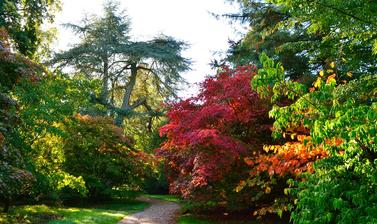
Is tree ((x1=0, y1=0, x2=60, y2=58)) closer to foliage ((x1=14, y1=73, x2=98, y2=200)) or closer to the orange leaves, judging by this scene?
foliage ((x1=14, y1=73, x2=98, y2=200))

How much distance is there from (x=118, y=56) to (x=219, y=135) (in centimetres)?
2127

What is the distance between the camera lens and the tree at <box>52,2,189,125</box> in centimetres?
2783

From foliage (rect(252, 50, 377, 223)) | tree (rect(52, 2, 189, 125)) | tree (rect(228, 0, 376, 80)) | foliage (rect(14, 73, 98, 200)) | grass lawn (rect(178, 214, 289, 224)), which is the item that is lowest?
grass lawn (rect(178, 214, 289, 224))

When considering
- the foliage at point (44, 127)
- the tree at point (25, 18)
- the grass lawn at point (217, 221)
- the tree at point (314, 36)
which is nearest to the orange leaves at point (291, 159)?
the tree at point (314, 36)

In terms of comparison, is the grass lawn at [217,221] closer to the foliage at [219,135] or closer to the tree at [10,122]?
the foliage at [219,135]

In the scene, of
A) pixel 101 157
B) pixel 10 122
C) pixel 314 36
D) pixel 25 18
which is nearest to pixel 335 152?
pixel 10 122

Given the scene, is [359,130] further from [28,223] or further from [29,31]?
[29,31]

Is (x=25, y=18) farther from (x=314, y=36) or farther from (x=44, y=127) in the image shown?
(x=314, y=36)

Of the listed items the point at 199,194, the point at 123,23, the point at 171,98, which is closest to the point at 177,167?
the point at 199,194

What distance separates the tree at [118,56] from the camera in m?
27.8

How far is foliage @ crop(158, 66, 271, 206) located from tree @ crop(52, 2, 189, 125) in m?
15.2

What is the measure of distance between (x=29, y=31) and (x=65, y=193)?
27.1 ft

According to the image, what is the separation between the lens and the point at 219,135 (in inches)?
423

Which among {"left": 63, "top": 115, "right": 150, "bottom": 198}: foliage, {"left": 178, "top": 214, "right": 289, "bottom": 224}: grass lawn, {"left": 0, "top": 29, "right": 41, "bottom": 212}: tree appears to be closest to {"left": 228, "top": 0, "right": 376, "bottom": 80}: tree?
{"left": 178, "top": 214, "right": 289, "bottom": 224}: grass lawn
